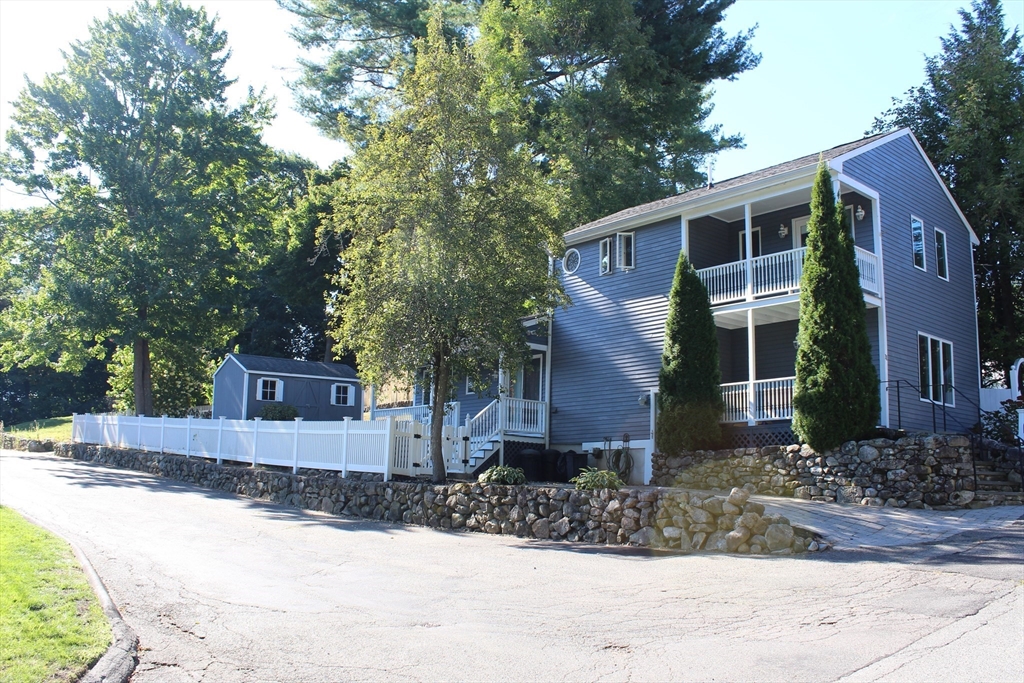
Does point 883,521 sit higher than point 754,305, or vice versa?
point 754,305

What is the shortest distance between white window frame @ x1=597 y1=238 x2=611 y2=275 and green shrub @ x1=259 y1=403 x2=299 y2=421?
18.0m

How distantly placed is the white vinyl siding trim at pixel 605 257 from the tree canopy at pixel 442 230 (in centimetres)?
563

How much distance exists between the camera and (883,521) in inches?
519

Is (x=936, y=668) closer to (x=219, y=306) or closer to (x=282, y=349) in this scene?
(x=219, y=306)

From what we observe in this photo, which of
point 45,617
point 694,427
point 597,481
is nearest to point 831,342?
point 694,427

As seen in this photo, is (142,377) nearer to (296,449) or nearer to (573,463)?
(296,449)

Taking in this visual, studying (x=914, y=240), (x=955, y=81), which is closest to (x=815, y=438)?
(x=914, y=240)

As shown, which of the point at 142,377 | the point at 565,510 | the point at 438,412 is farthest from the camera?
the point at 142,377

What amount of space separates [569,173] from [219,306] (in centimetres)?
1748

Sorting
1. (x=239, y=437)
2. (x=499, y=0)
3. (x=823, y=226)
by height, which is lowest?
(x=239, y=437)

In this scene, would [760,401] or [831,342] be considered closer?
[831,342]

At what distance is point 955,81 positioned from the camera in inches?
1029

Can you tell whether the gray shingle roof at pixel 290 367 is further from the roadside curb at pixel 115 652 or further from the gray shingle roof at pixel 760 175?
the roadside curb at pixel 115 652

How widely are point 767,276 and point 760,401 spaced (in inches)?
111
